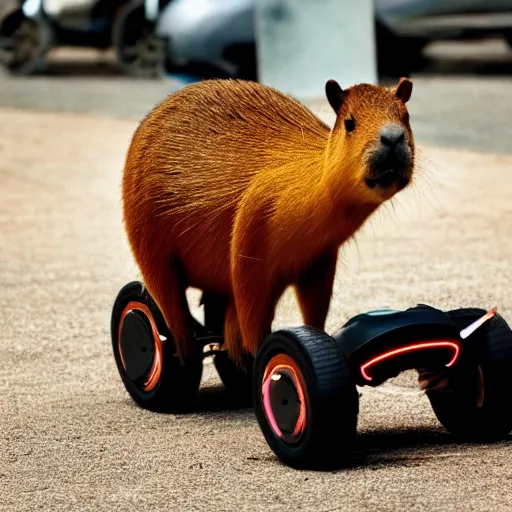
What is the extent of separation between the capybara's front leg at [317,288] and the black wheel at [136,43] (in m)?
11.7

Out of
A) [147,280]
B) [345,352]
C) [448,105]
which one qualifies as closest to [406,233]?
[147,280]

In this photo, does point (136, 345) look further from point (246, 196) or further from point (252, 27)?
point (252, 27)

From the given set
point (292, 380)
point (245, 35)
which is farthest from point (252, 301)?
point (245, 35)

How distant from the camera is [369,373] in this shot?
3.74m

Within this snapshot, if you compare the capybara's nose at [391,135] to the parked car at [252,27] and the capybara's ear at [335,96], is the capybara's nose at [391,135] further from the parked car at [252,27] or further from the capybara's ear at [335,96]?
the parked car at [252,27]

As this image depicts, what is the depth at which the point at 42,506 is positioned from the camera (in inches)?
142

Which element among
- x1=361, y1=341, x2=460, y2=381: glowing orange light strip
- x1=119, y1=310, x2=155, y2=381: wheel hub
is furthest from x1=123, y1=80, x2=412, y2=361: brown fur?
x1=361, y1=341, x2=460, y2=381: glowing orange light strip

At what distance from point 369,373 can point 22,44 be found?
43.5 ft

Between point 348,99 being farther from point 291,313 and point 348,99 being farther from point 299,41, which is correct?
point 299,41

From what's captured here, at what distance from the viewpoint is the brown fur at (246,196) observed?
3.79 m

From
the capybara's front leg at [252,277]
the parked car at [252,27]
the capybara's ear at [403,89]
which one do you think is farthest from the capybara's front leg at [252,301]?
the parked car at [252,27]

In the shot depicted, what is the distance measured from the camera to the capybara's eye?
3717mm

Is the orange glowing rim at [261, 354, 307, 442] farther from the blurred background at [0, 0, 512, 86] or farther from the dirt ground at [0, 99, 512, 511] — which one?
the blurred background at [0, 0, 512, 86]

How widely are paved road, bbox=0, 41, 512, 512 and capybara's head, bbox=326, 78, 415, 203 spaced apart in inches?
9.2
